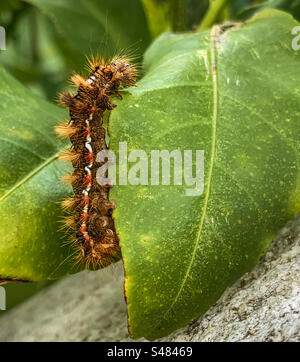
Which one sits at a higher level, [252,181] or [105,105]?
[105,105]

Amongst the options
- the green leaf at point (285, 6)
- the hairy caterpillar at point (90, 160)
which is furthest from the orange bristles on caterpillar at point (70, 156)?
the green leaf at point (285, 6)

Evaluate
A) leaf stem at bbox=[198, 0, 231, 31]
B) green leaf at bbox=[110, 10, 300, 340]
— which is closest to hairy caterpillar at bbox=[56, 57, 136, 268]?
green leaf at bbox=[110, 10, 300, 340]

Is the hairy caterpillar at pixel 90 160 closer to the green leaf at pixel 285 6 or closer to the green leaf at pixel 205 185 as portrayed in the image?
the green leaf at pixel 205 185

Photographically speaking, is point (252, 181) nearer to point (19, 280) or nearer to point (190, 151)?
point (190, 151)

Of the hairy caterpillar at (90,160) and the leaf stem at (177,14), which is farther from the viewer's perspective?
the leaf stem at (177,14)

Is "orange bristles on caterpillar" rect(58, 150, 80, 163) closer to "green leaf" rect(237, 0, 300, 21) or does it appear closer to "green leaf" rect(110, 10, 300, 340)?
"green leaf" rect(110, 10, 300, 340)

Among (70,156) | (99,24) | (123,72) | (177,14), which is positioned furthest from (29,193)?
(99,24)
